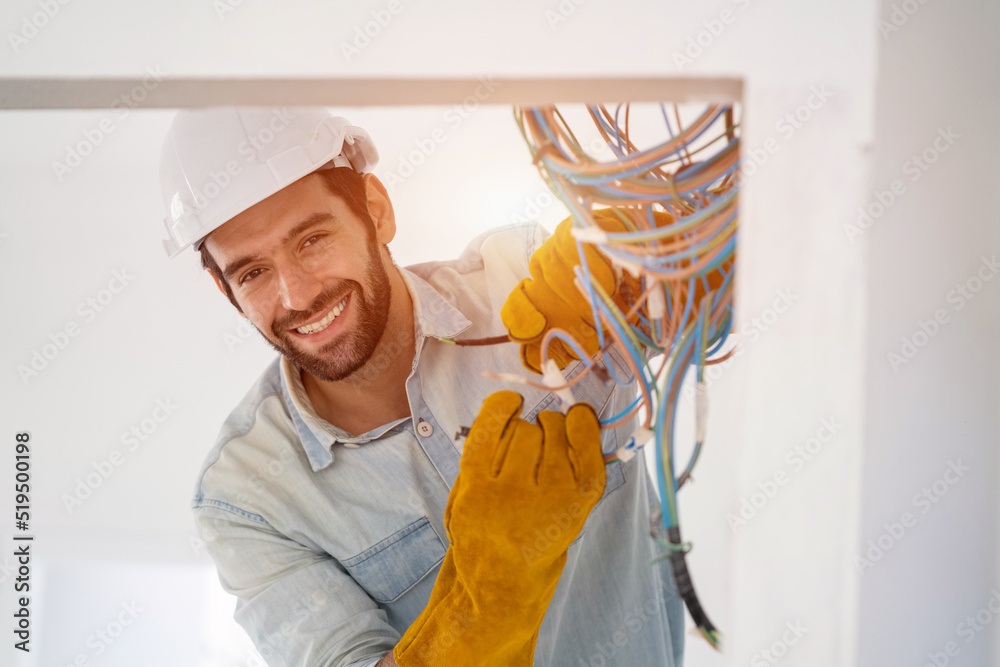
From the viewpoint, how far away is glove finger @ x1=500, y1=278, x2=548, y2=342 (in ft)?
2.23

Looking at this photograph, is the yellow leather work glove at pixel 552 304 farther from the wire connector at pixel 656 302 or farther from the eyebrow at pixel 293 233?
the eyebrow at pixel 293 233

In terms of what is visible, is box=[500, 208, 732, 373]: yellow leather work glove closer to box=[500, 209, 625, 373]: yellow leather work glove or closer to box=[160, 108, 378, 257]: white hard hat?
box=[500, 209, 625, 373]: yellow leather work glove

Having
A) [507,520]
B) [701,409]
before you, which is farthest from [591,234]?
[507,520]

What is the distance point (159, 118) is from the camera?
2.85ft

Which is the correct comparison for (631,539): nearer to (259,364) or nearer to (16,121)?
(259,364)

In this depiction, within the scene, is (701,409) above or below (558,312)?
below

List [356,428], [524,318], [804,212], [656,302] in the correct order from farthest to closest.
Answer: [356,428], [524,318], [656,302], [804,212]

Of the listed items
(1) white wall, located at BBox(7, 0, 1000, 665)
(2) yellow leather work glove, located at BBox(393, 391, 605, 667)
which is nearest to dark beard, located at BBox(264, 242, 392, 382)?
(2) yellow leather work glove, located at BBox(393, 391, 605, 667)

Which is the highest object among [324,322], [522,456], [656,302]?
[324,322]

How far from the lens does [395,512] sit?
880 millimetres

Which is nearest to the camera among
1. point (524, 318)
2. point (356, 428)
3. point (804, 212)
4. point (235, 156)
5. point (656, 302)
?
point (804, 212)

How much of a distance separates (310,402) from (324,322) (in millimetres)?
131

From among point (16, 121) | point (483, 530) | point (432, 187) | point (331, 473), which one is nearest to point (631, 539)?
point (483, 530)

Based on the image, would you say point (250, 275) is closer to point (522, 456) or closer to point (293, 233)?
point (293, 233)
